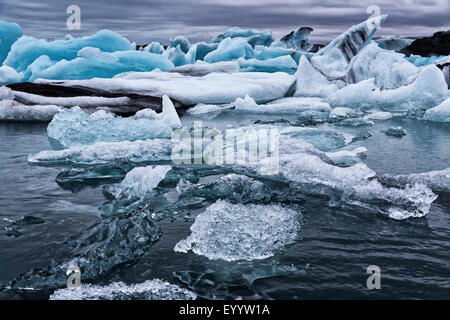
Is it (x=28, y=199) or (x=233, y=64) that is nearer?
(x=28, y=199)

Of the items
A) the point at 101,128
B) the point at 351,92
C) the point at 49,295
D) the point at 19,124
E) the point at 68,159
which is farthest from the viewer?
the point at 351,92

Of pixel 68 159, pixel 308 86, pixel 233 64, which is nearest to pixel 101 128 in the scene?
pixel 68 159

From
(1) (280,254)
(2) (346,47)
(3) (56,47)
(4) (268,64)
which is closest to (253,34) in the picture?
(4) (268,64)

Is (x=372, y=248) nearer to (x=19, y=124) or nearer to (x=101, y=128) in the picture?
(x=101, y=128)

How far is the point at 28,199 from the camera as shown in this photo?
3.53m

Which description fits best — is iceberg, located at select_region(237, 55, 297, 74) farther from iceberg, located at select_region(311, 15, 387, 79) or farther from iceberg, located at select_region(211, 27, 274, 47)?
iceberg, located at select_region(211, 27, 274, 47)

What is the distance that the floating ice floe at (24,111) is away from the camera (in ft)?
25.2

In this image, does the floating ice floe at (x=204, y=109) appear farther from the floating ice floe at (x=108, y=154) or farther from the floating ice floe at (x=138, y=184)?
the floating ice floe at (x=138, y=184)

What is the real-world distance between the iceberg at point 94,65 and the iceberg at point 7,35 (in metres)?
2.24

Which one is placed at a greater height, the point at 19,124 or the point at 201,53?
the point at 201,53

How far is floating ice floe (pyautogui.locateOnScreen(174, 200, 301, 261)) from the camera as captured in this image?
2.60 m

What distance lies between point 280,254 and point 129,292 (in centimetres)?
85

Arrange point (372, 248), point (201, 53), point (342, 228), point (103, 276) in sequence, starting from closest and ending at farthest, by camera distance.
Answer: point (103, 276) → point (372, 248) → point (342, 228) → point (201, 53)

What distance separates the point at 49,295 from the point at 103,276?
0.27 m
